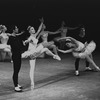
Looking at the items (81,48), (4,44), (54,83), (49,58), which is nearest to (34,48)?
(54,83)

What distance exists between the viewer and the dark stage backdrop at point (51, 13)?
15.4 metres

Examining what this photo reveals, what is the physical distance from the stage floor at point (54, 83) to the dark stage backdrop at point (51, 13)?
641cm

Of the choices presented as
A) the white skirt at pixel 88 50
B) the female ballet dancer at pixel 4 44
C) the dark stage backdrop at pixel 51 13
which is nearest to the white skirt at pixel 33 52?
the white skirt at pixel 88 50

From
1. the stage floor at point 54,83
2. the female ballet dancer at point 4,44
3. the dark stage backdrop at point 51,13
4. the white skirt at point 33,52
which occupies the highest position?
the dark stage backdrop at point 51,13

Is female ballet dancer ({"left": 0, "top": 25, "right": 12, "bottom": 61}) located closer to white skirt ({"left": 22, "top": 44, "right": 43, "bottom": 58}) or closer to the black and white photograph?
the black and white photograph

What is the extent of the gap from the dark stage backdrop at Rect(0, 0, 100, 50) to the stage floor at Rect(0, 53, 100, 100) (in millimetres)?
6413

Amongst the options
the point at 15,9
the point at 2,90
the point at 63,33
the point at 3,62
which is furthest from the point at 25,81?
the point at 15,9

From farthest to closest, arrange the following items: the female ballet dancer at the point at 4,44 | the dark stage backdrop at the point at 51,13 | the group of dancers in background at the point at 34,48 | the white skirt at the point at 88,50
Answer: the dark stage backdrop at the point at 51,13 → the female ballet dancer at the point at 4,44 → the white skirt at the point at 88,50 → the group of dancers in background at the point at 34,48

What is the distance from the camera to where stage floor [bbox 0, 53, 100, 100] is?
217 inches

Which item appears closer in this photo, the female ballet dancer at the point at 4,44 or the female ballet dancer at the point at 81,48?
the female ballet dancer at the point at 81,48

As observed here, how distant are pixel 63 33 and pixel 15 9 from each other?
14.2 ft

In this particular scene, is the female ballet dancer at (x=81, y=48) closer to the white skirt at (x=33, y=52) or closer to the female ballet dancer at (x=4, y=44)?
the white skirt at (x=33, y=52)

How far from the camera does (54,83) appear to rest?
265 inches

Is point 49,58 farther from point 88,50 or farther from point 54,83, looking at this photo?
point 54,83
